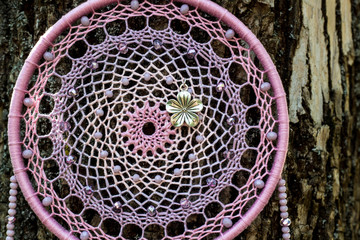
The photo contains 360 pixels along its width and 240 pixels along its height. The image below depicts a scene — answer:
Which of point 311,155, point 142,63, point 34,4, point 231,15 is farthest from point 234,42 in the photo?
point 34,4

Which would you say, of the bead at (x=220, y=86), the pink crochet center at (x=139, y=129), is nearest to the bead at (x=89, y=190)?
the pink crochet center at (x=139, y=129)

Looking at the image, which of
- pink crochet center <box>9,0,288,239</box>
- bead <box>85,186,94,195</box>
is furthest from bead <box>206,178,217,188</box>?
bead <box>85,186,94,195</box>

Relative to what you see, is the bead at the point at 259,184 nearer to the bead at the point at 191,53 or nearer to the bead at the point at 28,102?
the bead at the point at 191,53

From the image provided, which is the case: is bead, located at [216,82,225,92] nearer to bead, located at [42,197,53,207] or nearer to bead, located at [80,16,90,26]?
bead, located at [80,16,90,26]

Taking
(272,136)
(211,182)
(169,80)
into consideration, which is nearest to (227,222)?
(211,182)

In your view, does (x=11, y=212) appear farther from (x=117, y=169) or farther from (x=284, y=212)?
(x=284, y=212)

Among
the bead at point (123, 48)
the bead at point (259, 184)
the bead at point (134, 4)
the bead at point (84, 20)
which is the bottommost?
the bead at point (259, 184)
